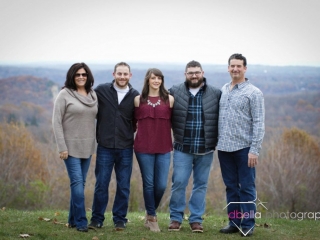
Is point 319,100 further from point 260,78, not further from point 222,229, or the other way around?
point 222,229

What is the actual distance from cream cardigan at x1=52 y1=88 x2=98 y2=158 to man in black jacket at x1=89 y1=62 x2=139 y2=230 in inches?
8.2

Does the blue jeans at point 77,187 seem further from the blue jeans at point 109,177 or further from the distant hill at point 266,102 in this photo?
the distant hill at point 266,102

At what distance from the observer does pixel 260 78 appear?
45281 millimetres

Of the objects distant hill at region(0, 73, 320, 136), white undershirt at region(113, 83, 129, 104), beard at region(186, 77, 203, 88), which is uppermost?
beard at region(186, 77, 203, 88)

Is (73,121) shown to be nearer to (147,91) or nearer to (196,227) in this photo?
(147,91)

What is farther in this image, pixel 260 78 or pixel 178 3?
pixel 178 3

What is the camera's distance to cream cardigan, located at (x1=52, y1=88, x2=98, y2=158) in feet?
22.4

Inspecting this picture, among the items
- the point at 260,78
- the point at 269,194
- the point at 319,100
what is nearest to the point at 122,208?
the point at 269,194

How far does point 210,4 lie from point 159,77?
118 meters

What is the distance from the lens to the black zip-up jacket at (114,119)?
7094mm

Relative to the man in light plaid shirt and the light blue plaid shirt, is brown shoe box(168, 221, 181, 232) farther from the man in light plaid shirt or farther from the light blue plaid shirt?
the light blue plaid shirt

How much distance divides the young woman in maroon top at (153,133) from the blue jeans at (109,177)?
226 millimetres

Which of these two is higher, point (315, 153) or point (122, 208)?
point (122, 208)

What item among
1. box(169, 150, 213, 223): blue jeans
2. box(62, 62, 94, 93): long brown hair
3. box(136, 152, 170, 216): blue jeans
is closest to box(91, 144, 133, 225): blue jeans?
box(136, 152, 170, 216): blue jeans
